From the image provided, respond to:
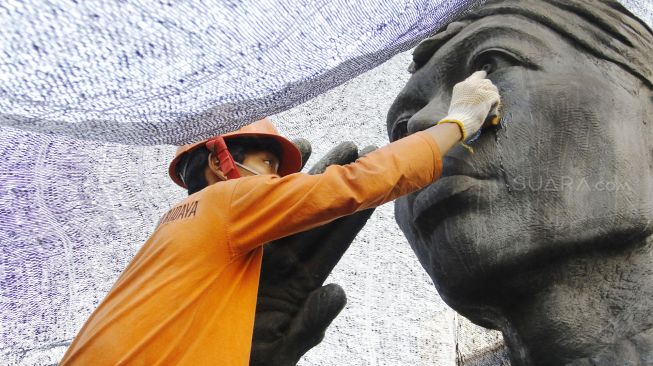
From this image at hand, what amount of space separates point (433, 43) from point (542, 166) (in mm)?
360

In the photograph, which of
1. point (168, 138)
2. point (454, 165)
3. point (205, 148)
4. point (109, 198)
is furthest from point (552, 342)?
point (109, 198)

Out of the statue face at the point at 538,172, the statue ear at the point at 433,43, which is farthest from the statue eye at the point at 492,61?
the statue ear at the point at 433,43

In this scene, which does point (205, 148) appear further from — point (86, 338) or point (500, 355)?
point (500, 355)

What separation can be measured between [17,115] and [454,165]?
2.18 ft

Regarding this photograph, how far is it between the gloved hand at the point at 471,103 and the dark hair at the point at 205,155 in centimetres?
51

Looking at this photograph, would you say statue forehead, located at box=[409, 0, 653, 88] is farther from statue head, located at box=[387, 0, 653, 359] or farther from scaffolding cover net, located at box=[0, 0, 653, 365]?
scaffolding cover net, located at box=[0, 0, 653, 365]

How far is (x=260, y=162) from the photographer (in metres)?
1.52

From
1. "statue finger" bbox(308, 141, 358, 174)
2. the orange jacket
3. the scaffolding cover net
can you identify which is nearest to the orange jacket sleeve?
the orange jacket

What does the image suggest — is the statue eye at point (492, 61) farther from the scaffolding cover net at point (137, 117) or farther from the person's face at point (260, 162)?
the person's face at point (260, 162)

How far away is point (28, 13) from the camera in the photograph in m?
0.79

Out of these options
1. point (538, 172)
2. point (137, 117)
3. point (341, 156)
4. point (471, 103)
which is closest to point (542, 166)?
point (538, 172)

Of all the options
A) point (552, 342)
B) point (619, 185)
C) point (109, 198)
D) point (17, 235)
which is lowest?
point (109, 198)

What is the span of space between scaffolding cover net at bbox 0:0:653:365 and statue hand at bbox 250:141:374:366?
0.29 meters

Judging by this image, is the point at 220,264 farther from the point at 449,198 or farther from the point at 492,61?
the point at 492,61
